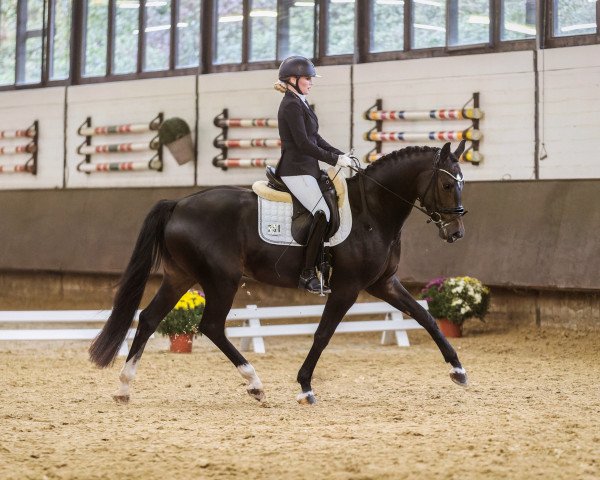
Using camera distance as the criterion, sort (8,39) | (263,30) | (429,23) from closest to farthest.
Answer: (429,23), (263,30), (8,39)

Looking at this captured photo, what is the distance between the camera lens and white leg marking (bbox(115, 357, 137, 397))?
672cm

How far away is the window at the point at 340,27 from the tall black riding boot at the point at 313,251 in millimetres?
6181

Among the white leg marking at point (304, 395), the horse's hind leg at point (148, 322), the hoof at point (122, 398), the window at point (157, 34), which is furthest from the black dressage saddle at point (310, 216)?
the window at point (157, 34)

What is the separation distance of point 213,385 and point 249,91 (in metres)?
6.32

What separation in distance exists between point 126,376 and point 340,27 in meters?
6.97

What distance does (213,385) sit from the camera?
7.71 m

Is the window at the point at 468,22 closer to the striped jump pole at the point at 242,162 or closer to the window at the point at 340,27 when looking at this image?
the window at the point at 340,27

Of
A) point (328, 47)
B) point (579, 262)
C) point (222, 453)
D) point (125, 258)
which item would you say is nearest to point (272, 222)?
point (222, 453)

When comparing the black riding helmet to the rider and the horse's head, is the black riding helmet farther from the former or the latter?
the horse's head

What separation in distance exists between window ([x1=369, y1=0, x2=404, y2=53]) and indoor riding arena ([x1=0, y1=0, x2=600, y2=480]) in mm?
24

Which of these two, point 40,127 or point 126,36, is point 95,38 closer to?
point 126,36

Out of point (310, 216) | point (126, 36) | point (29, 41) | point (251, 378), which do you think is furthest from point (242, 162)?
point (251, 378)

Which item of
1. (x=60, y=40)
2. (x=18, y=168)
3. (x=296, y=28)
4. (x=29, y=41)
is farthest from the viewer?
(x=29, y=41)

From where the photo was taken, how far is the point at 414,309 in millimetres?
7012
